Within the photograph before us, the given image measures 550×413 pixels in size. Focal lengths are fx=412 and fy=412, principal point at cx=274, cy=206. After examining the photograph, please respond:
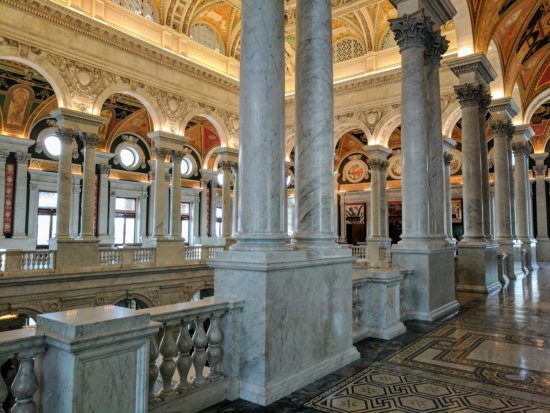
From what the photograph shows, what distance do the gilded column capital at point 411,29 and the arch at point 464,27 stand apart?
3.33m

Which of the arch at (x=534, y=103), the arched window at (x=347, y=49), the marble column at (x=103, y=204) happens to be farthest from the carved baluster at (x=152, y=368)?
the arch at (x=534, y=103)

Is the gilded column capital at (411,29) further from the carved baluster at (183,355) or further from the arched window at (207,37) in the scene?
the arched window at (207,37)

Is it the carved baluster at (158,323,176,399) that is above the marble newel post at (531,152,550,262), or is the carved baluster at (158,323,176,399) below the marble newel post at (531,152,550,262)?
below

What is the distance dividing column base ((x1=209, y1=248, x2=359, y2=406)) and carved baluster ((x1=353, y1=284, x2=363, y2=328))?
45.7 inches

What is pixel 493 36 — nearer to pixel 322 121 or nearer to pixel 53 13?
pixel 322 121

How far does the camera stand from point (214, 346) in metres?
3.58

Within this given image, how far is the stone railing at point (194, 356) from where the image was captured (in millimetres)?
3100

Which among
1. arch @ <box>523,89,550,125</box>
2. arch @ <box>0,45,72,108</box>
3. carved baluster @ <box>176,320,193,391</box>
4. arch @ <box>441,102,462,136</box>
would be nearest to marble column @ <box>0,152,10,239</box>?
arch @ <box>0,45,72,108</box>

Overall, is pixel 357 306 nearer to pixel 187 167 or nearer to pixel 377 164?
pixel 377 164

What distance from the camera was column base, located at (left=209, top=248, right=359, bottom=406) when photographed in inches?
141

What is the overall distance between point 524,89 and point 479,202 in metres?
9.36

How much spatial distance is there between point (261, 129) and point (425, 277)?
4293mm

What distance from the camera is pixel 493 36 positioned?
468 inches

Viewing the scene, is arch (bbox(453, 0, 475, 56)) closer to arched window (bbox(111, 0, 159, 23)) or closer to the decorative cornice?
the decorative cornice
